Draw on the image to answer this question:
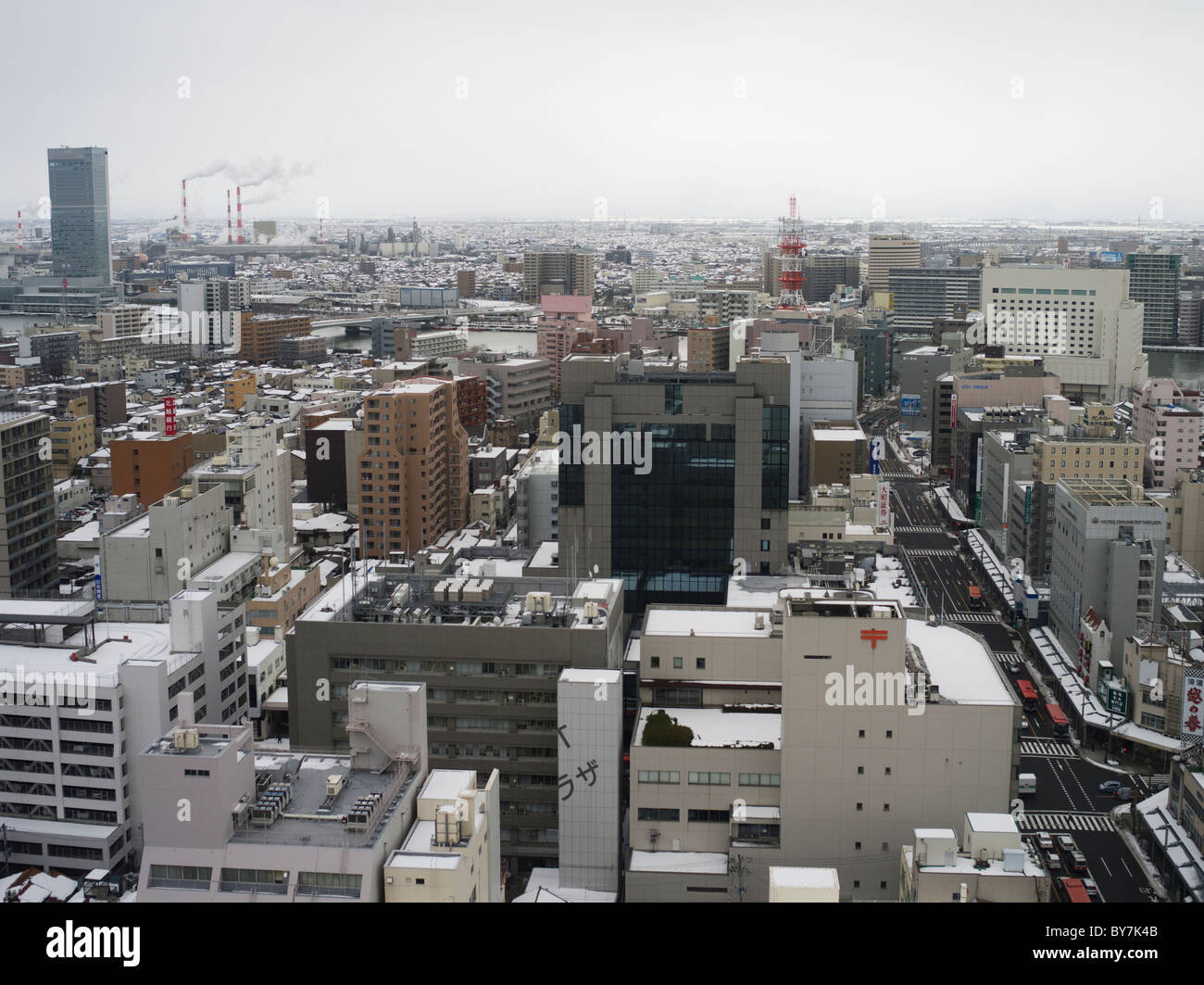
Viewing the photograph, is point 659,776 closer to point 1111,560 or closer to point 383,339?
point 1111,560

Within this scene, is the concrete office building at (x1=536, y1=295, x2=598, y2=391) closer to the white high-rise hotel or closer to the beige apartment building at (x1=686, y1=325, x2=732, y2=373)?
the beige apartment building at (x1=686, y1=325, x2=732, y2=373)

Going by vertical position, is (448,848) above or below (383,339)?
below

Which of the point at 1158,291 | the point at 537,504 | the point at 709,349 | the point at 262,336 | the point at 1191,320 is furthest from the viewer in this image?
the point at 1191,320

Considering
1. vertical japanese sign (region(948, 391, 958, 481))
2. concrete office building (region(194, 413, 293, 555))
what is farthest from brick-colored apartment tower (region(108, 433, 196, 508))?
Answer: vertical japanese sign (region(948, 391, 958, 481))

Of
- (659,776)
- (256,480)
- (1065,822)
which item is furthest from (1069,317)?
(659,776)
